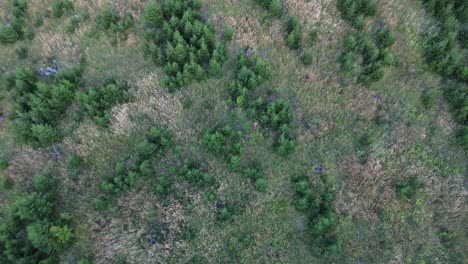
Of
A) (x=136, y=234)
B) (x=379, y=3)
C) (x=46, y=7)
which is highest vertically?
(x=379, y=3)

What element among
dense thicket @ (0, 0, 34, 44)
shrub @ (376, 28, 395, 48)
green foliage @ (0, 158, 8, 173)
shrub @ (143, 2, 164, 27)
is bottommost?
green foliage @ (0, 158, 8, 173)

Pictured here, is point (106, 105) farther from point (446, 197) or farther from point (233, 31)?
point (446, 197)

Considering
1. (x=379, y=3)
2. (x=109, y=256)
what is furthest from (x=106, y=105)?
(x=379, y=3)

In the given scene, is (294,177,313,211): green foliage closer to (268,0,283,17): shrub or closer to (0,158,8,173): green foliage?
(268,0,283,17): shrub

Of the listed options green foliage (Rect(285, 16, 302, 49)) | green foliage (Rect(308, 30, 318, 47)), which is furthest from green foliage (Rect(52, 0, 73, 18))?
green foliage (Rect(308, 30, 318, 47))

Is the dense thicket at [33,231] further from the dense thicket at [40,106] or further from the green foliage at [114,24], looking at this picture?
the green foliage at [114,24]

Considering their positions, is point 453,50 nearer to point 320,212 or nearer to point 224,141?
point 320,212
